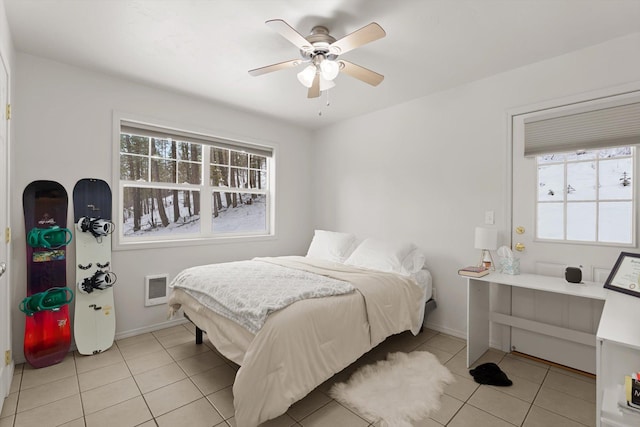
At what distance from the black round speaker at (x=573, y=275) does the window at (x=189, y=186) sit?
3.43 m

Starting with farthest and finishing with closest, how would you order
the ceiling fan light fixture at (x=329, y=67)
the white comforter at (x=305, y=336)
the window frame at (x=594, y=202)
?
the window frame at (x=594, y=202), the ceiling fan light fixture at (x=329, y=67), the white comforter at (x=305, y=336)

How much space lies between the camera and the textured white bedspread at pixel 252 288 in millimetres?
1851

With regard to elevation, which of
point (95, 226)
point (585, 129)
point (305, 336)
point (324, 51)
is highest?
point (324, 51)

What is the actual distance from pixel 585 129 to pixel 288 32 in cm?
248

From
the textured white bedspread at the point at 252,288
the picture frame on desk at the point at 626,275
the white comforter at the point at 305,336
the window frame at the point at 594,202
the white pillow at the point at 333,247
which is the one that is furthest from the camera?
the white pillow at the point at 333,247

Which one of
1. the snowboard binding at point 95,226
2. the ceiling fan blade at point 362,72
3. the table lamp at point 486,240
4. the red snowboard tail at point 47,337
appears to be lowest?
the red snowboard tail at point 47,337

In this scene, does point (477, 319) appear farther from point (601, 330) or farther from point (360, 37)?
point (360, 37)

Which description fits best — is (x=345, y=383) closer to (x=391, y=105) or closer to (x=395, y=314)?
(x=395, y=314)

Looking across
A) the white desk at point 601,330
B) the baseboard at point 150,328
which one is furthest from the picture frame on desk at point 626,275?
the baseboard at point 150,328

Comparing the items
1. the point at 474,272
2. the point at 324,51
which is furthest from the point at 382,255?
the point at 324,51

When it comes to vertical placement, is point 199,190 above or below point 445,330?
above

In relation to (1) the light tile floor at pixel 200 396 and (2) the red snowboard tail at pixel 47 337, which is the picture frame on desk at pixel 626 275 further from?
(2) the red snowboard tail at pixel 47 337

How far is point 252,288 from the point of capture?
218 centimetres

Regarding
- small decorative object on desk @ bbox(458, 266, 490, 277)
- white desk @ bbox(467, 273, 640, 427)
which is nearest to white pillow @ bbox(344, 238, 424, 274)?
small decorative object on desk @ bbox(458, 266, 490, 277)
